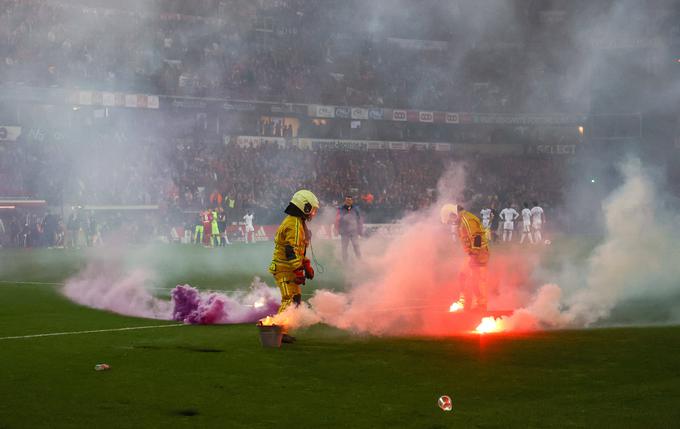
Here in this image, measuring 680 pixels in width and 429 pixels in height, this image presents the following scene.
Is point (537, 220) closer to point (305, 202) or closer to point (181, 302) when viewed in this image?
point (181, 302)

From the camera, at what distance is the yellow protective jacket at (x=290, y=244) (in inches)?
424

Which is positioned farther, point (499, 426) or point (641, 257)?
point (641, 257)

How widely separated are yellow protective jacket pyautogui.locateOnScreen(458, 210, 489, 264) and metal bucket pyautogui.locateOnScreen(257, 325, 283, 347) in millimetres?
4387

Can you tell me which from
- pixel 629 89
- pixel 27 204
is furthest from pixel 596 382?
pixel 27 204

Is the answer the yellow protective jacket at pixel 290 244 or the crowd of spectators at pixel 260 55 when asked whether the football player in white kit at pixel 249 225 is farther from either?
the yellow protective jacket at pixel 290 244

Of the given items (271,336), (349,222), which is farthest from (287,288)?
(349,222)

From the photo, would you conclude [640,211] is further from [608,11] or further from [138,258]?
[138,258]

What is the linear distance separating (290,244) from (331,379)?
2906mm

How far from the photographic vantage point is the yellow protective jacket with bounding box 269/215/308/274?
1077 centimetres

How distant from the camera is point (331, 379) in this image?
324 inches

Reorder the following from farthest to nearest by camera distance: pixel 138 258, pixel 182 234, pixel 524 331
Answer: pixel 182 234, pixel 138 258, pixel 524 331

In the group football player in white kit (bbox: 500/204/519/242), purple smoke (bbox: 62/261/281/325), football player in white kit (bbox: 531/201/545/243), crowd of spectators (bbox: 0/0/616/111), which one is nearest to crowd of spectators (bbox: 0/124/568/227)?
crowd of spectators (bbox: 0/0/616/111)

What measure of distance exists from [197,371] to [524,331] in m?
4.94

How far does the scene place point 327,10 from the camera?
3344 cm
